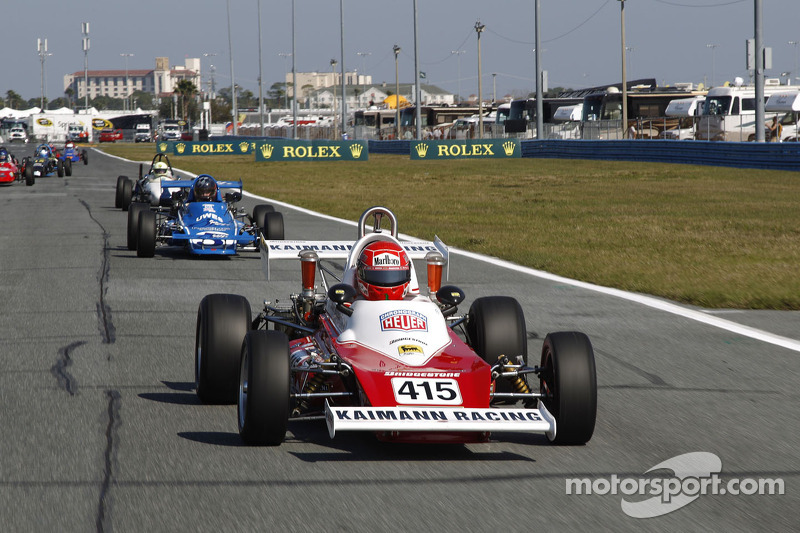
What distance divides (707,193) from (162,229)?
15.7 m

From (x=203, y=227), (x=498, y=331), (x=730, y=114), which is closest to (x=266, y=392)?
(x=498, y=331)

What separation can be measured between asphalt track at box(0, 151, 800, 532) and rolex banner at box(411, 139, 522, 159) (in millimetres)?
40754

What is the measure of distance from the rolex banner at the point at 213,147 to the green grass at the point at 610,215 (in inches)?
771

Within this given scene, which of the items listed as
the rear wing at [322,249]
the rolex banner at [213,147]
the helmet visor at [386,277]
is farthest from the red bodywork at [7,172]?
the helmet visor at [386,277]

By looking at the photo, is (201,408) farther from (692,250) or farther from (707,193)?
(707,193)

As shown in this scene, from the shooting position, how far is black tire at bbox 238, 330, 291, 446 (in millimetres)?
5730

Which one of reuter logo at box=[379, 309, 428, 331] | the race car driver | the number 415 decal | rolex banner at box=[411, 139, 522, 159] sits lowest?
the number 415 decal

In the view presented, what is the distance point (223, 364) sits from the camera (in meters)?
6.75

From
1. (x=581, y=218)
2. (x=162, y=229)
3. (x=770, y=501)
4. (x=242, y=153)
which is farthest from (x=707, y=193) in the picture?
(x=242, y=153)

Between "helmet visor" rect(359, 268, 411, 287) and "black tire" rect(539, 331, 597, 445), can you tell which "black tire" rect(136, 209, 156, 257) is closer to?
"helmet visor" rect(359, 268, 411, 287)

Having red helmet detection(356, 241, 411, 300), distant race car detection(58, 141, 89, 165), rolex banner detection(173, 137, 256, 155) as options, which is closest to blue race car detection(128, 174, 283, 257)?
red helmet detection(356, 241, 411, 300)

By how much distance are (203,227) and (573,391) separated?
395 inches

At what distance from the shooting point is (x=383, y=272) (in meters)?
6.94

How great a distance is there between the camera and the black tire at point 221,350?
6738 millimetres
